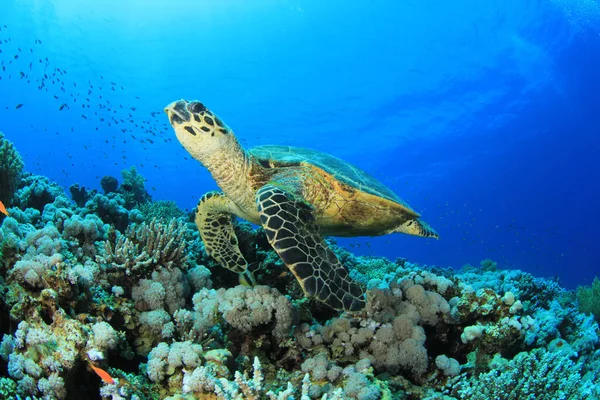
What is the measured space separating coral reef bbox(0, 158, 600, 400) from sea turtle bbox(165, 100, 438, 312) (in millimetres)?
369

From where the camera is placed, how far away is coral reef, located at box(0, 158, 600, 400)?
1.90 m

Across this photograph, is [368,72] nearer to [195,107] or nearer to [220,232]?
[220,232]

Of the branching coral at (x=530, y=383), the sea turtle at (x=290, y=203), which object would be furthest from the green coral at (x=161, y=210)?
the branching coral at (x=530, y=383)

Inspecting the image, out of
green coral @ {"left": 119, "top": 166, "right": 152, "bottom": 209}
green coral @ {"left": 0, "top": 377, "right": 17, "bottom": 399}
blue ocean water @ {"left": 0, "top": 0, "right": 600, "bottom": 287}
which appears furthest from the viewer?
blue ocean water @ {"left": 0, "top": 0, "right": 600, "bottom": 287}

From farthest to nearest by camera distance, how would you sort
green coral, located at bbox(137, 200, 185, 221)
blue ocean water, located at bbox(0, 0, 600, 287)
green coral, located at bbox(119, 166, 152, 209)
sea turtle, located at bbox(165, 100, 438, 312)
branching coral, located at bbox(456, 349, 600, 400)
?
1. blue ocean water, located at bbox(0, 0, 600, 287)
2. green coral, located at bbox(119, 166, 152, 209)
3. green coral, located at bbox(137, 200, 185, 221)
4. sea turtle, located at bbox(165, 100, 438, 312)
5. branching coral, located at bbox(456, 349, 600, 400)

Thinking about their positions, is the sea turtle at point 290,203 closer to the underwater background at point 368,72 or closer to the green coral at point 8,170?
the green coral at point 8,170

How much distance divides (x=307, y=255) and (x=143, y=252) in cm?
163

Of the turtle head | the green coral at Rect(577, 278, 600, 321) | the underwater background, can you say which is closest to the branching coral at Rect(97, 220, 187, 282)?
the turtle head

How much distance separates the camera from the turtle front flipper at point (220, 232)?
4695mm

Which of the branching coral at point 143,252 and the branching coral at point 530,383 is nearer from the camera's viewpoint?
the branching coral at point 530,383

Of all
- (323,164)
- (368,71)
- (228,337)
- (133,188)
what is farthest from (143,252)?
(368,71)

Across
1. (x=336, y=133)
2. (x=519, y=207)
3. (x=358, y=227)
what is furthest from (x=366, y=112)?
(x=519, y=207)

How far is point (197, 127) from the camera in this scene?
3984mm

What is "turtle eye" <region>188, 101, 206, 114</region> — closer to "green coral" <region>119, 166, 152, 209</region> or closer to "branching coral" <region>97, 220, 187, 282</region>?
"branching coral" <region>97, 220, 187, 282</region>
